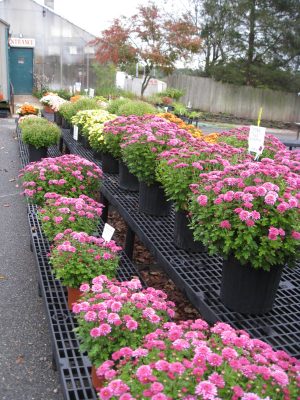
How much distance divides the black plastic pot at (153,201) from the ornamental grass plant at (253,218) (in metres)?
1.22

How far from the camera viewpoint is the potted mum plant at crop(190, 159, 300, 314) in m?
1.99

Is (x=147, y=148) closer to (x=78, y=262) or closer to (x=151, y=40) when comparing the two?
(x=78, y=262)

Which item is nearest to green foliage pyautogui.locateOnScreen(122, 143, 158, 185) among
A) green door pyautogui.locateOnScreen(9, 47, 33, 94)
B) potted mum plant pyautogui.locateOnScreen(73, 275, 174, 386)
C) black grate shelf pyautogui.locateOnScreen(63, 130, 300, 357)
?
black grate shelf pyautogui.locateOnScreen(63, 130, 300, 357)

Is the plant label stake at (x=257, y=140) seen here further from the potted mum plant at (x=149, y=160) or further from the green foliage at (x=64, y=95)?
the green foliage at (x=64, y=95)

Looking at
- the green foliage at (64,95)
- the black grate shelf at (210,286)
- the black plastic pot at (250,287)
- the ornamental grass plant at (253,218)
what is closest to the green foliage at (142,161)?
the black grate shelf at (210,286)

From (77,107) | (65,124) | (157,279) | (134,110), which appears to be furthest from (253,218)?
(65,124)

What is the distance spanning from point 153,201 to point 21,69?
46.9 ft

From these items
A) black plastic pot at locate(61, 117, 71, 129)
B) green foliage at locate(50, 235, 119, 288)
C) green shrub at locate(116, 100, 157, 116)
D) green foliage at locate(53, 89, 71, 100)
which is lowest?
green foliage at locate(50, 235, 119, 288)

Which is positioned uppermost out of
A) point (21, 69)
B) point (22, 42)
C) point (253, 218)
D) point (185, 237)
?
point (22, 42)

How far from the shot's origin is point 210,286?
2.39 meters

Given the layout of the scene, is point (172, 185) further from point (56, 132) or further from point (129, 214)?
point (56, 132)

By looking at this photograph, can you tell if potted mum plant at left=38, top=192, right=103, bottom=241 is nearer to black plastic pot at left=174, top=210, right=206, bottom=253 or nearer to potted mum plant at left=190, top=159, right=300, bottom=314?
black plastic pot at left=174, top=210, right=206, bottom=253

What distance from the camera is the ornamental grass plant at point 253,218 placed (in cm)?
198

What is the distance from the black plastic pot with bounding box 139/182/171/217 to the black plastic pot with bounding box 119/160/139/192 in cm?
52
